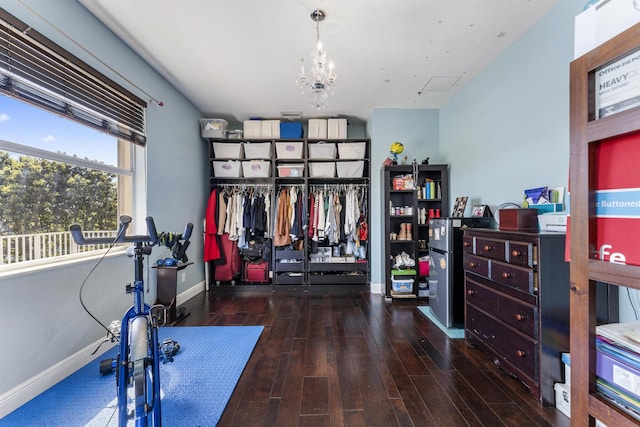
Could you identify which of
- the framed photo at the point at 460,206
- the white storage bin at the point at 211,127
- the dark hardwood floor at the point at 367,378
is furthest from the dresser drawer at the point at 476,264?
the white storage bin at the point at 211,127

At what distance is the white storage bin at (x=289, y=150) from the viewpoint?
3643 mm

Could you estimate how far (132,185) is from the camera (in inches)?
96.1

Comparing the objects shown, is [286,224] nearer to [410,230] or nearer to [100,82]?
[410,230]

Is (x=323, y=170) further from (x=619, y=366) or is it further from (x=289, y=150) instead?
(x=619, y=366)

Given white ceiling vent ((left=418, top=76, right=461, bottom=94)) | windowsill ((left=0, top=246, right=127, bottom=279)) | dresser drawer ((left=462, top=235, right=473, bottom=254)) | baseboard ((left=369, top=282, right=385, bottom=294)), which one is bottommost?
baseboard ((left=369, top=282, right=385, bottom=294))

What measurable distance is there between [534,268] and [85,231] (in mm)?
3239

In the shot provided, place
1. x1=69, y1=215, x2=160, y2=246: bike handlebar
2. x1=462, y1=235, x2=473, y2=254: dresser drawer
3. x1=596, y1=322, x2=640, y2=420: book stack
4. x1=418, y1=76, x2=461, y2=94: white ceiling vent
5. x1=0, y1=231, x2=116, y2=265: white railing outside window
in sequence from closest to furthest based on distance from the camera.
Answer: x1=596, y1=322, x2=640, y2=420: book stack
x1=69, y1=215, x2=160, y2=246: bike handlebar
x1=0, y1=231, x2=116, y2=265: white railing outside window
x1=462, y1=235, x2=473, y2=254: dresser drawer
x1=418, y1=76, x2=461, y2=94: white ceiling vent

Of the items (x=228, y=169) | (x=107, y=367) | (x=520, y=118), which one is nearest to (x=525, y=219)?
(x=520, y=118)

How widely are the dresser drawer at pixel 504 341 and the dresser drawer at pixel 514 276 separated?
1.00ft

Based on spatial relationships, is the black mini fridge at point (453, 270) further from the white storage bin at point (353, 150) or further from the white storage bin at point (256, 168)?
the white storage bin at point (256, 168)

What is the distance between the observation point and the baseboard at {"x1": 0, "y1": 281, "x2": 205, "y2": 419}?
4.52 ft

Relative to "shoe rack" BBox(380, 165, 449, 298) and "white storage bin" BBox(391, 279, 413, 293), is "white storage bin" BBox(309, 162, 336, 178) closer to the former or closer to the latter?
"shoe rack" BBox(380, 165, 449, 298)

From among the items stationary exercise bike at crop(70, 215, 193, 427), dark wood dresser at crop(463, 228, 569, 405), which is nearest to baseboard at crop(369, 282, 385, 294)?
dark wood dresser at crop(463, 228, 569, 405)

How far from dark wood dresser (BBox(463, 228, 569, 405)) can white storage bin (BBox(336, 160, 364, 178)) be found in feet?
6.67
